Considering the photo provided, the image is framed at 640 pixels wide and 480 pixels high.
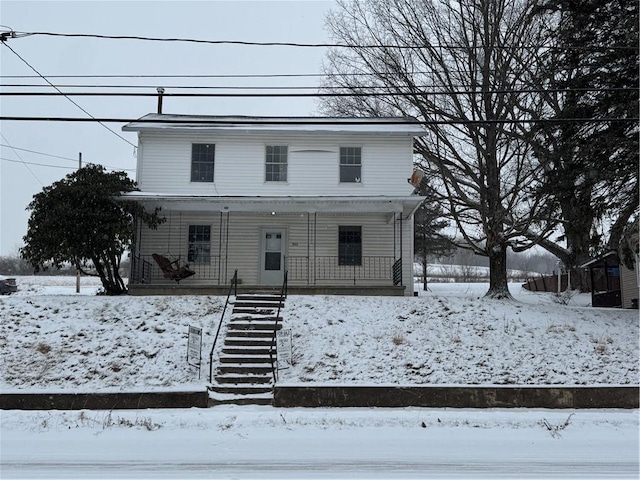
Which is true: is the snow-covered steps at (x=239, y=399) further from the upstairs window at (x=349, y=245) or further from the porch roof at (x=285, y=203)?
the upstairs window at (x=349, y=245)

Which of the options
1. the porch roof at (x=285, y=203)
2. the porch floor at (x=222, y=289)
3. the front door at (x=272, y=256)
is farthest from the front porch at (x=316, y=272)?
→ the porch roof at (x=285, y=203)

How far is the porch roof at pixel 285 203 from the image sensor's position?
17391mm

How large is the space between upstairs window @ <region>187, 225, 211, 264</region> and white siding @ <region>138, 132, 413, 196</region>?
1334 mm

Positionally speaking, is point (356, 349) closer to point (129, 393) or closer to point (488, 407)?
point (488, 407)

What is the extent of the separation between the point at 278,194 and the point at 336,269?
11.2 ft

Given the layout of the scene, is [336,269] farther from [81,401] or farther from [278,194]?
[81,401]

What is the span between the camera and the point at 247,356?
39.3 feet

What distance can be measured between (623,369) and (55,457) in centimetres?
1140

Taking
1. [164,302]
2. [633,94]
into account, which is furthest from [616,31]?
[164,302]

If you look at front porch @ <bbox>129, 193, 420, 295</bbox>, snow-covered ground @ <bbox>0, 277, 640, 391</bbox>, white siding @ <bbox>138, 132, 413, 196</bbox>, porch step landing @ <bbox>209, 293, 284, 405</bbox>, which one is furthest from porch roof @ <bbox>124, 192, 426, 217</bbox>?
porch step landing @ <bbox>209, 293, 284, 405</bbox>

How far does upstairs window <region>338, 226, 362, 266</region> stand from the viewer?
63.3 feet

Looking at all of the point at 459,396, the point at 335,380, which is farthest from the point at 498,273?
the point at 459,396

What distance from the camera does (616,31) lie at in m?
14.1

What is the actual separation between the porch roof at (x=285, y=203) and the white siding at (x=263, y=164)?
6.15 feet
